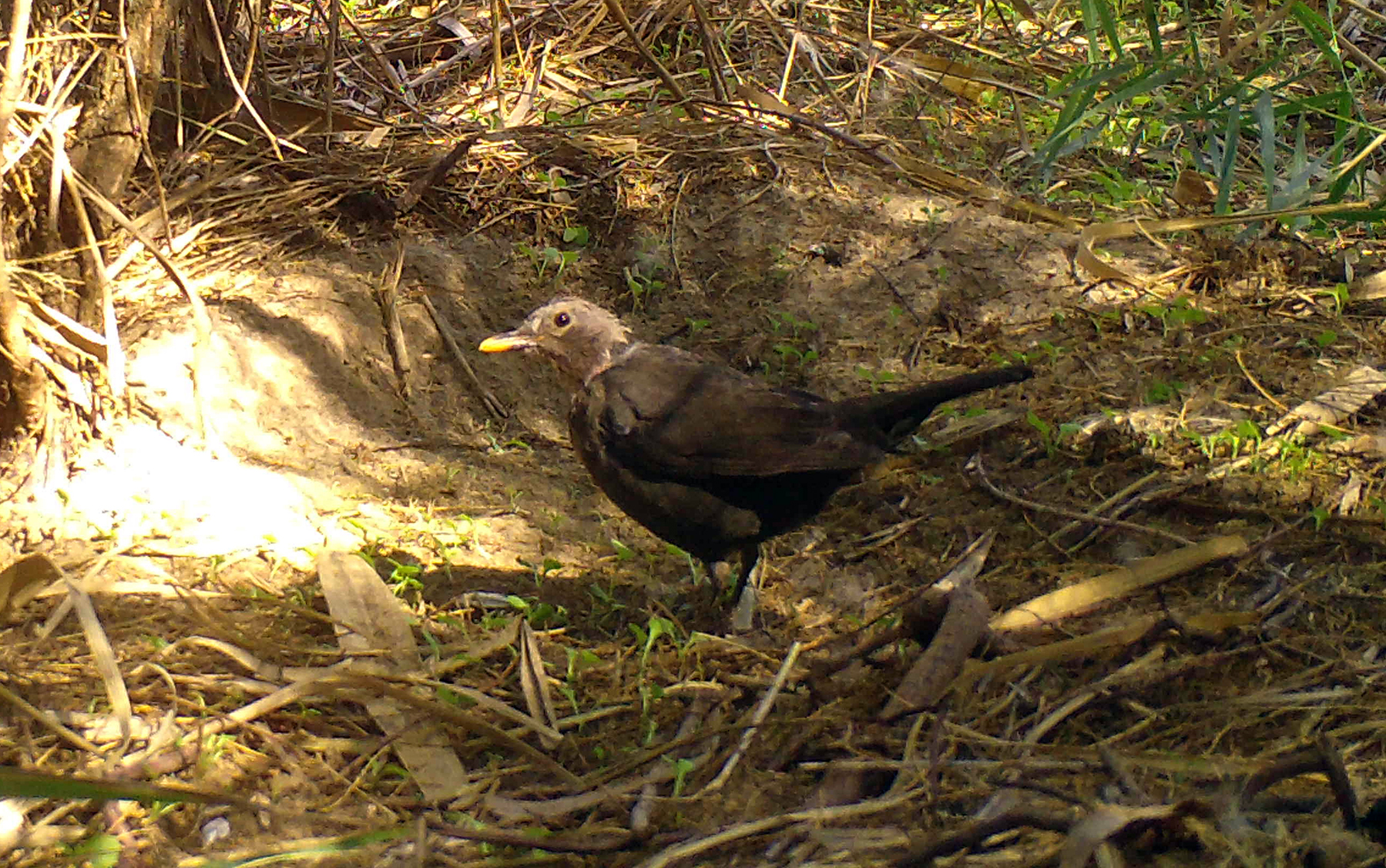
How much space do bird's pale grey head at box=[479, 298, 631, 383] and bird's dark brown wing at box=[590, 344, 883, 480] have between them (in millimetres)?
302

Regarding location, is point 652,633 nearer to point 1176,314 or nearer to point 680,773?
point 680,773

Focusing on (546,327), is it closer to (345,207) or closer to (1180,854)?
(345,207)

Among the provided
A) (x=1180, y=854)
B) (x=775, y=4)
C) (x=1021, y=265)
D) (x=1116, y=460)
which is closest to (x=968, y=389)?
(x=1116, y=460)

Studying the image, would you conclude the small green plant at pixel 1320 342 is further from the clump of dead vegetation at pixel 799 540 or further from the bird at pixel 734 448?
the bird at pixel 734 448

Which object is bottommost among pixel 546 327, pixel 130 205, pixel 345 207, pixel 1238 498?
pixel 1238 498

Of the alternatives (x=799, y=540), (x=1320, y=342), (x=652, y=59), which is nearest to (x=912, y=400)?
(x=799, y=540)

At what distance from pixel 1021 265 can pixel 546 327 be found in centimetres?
179

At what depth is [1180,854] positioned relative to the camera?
7.23 ft

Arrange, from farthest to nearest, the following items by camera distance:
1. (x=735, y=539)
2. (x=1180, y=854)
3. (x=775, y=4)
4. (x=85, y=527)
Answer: (x=775, y=4) → (x=735, y=539) → (x=85, y=527) → (x=1180, y=854)

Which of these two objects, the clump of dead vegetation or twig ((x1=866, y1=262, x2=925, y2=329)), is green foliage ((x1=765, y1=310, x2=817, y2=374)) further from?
twig ((x1=866, y1=262, x2=925, y2=329))

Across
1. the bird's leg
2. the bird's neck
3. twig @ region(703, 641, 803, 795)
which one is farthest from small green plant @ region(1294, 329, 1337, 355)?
the bird's neck

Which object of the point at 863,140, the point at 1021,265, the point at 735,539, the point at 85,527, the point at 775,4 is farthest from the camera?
the point at 775,4

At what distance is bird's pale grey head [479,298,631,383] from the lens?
4.14m

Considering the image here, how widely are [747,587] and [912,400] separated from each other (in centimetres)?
73
